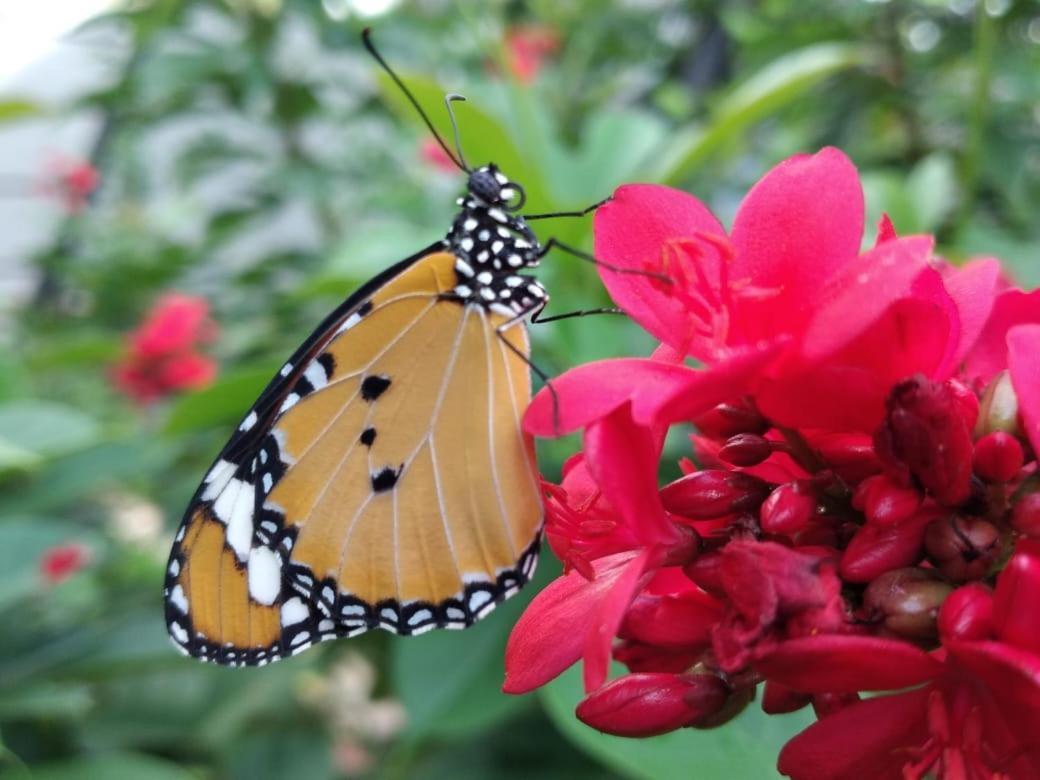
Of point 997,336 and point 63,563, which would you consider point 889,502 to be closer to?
point 997,336

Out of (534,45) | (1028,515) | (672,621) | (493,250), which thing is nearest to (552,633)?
(672,621)

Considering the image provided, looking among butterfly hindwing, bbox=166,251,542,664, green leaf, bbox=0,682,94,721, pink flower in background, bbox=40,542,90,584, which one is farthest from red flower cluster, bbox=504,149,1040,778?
pink flower in background, bbox=40,542,90,584

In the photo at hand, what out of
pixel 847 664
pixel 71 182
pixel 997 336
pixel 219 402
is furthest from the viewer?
pixel 71 182

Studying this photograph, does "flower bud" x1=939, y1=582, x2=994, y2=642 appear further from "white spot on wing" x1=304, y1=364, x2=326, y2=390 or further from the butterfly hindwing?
"white spot on wing" x1=304, y1=364, x2=326, y2=390

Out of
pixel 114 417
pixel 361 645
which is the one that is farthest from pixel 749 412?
pixel 114 417

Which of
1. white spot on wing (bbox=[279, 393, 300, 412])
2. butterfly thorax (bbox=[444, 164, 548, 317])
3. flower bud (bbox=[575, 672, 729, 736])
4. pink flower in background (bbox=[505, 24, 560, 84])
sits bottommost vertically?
flower bud (bbox=[575, 672, 729, 736])

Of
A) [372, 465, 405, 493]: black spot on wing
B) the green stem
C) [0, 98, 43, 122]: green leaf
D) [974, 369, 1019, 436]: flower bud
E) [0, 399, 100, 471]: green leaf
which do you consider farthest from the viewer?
[0, 98, 43, 122]: green leaf

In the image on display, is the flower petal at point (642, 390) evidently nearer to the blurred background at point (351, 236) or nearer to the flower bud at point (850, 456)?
the flower bud at point (850, 456)
